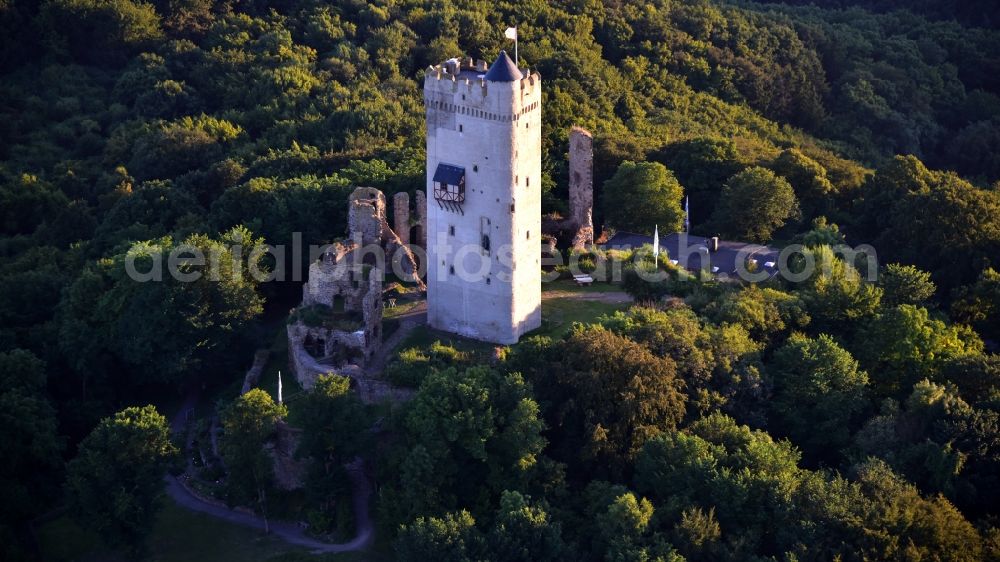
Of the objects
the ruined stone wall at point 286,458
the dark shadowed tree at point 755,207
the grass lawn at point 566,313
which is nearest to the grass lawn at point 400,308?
the grass lawn at point 566,313

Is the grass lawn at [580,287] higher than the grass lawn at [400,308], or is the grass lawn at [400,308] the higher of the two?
the grass lawn at [580,287]

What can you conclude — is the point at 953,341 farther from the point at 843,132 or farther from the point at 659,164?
the point at 843,132

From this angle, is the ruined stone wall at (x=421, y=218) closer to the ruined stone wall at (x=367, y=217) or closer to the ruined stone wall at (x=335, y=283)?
the ruined stone wall at (x=367, y=217)

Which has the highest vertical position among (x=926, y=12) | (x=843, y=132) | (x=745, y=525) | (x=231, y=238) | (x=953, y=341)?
(x=926, y=12)

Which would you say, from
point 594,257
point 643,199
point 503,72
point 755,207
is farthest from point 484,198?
point 755,207

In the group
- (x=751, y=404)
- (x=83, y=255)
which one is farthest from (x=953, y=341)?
(x=83, y=255)

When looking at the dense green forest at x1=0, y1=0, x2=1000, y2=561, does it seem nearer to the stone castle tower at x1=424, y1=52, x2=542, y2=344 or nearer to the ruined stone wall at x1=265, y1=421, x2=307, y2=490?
the ruined stone wall at x1=265, y1=421, x2=307, y2=490
